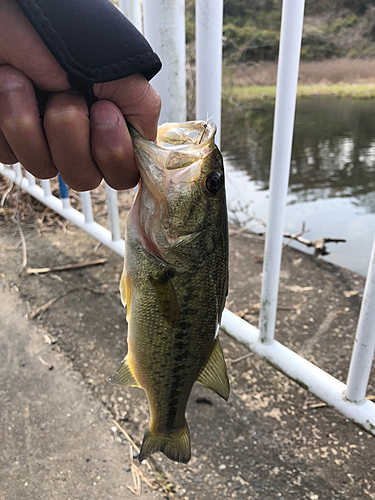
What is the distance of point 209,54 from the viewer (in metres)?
1.63

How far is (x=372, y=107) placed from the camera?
717 cm

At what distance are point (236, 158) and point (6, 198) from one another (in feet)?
19.0

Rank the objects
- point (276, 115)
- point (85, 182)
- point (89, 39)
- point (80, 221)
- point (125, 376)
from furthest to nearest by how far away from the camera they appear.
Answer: point (80, 221), point (276, 115), point (125, 376), point (85, 182), point (89, 39)

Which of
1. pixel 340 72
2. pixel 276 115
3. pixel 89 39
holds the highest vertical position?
pixel 89 39

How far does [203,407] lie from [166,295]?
122 centimetres

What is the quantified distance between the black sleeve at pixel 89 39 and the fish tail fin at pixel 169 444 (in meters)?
1.10

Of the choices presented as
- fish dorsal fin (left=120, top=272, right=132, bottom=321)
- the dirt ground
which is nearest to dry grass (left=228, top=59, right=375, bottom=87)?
the dirt ground

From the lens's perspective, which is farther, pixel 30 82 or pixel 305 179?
pixel 305 179

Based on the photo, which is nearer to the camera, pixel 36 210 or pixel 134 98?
pixel 134 98

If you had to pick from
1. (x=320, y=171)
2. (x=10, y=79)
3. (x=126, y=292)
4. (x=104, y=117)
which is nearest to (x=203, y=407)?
(x=126, y=292)

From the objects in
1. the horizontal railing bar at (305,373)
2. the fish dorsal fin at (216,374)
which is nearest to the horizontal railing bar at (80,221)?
the horizontal railing bar at (305,373)

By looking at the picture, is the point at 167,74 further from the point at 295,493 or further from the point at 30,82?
the point at 295,493

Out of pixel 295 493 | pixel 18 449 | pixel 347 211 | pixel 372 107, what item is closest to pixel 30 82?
pixel 18 449

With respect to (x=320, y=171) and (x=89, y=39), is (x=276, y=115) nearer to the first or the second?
(x=89, y=39)
